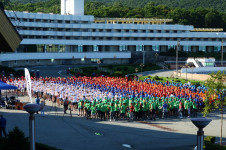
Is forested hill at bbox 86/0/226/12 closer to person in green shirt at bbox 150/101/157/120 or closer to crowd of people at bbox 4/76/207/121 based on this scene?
crowd of people at bbox 4/76/207/121

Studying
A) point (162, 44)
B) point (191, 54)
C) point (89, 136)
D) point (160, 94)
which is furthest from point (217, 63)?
point (89, 136)

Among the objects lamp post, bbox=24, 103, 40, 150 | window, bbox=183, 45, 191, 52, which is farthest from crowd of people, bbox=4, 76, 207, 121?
window, bbox=183, 45, 191, 52

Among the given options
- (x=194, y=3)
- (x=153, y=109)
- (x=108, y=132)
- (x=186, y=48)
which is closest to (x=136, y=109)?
(x=153, y=109)

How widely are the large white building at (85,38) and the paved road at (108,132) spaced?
152 feet

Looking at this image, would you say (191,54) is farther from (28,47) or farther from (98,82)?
(98,82)

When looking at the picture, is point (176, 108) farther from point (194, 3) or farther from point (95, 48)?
point (194, 3)

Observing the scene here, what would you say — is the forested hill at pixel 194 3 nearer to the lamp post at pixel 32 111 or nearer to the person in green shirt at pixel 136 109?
the person in green shirt at pixel 136 109

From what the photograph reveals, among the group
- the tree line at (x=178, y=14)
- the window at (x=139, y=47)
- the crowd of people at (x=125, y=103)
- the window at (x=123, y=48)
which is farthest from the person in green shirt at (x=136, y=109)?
the tree line at (x=178, y=14)

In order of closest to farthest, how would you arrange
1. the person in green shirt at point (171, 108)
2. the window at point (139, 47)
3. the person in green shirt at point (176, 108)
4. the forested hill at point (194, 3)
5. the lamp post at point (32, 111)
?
1. the lamp post at point (32, 111)
2. the person in green shirt at point (171, 108)
3. the person in green shirt at point (176, 108)
4. the window at point (139, 47)
5. the forested hill at point (194, 3)

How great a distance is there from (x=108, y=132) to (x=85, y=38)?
67164 mm

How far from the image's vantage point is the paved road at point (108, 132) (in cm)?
1870

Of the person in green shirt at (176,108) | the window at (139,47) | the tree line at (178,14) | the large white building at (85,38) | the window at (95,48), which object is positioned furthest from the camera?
the tree line at (178,14)

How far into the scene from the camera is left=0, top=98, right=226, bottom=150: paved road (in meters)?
18.7

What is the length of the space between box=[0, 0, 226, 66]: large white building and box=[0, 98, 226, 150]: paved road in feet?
152
